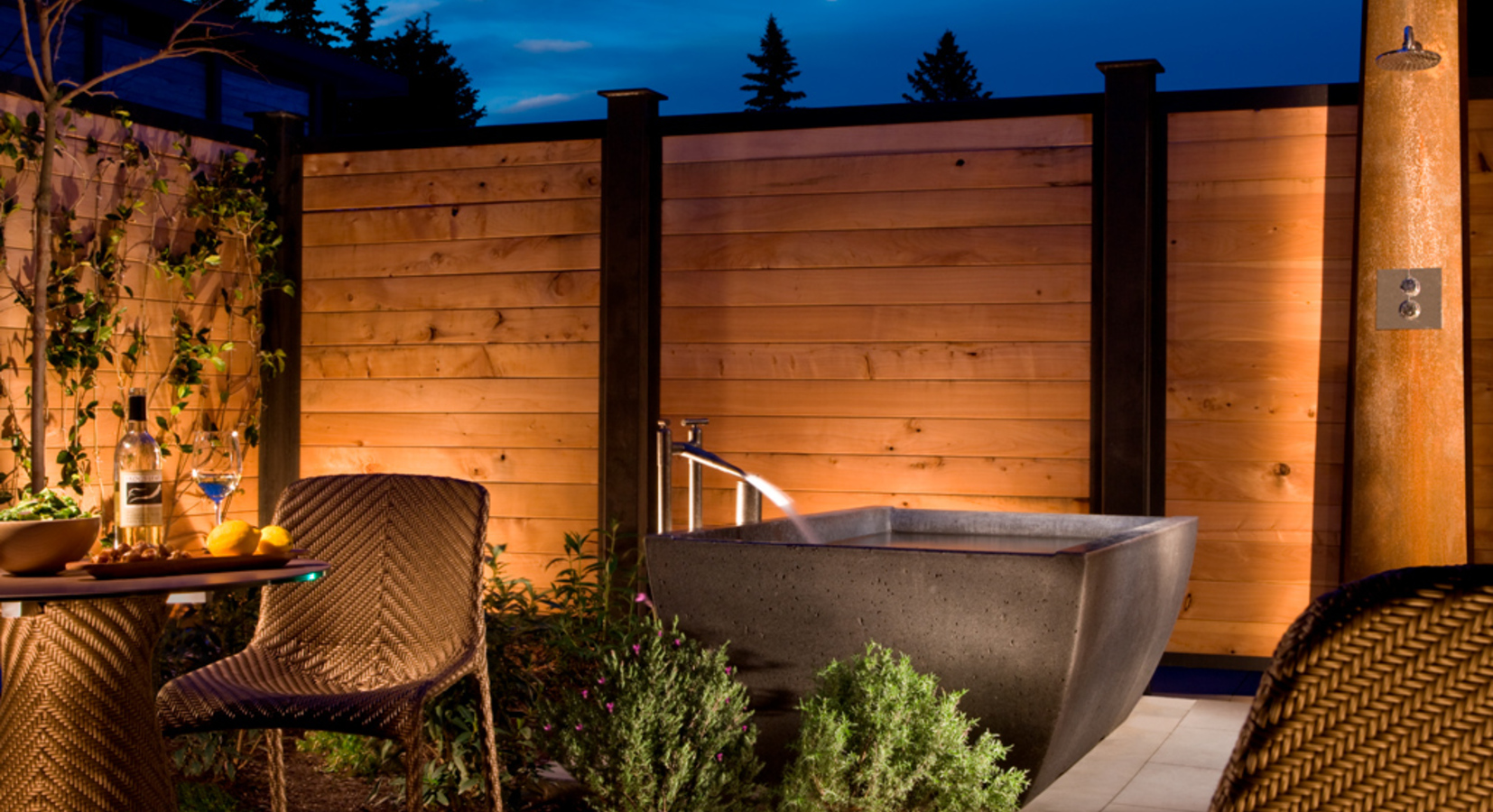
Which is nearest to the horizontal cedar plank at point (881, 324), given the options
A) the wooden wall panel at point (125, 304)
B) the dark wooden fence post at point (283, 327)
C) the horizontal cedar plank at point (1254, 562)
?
the horizontal cedar plank at point (1254, 562)

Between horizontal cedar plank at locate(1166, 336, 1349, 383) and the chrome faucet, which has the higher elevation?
horizontal cedar plank at locate(1166, 336, 1349, 383)

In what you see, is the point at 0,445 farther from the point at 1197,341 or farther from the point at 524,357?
the point at 1197,341

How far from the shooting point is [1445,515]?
3566mm

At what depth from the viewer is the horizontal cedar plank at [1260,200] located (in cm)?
430

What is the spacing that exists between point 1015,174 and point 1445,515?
1.72m

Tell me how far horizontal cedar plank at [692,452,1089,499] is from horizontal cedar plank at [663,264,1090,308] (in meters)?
0.55

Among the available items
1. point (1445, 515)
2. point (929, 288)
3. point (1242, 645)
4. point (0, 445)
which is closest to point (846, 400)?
point (929, 288)

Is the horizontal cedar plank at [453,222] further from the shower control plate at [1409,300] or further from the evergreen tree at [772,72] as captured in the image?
the evergreen tree at [772,72]

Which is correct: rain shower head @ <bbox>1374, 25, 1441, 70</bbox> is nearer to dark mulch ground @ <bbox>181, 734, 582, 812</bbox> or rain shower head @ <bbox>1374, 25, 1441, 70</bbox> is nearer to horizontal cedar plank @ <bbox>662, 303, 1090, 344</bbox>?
horizontal cedar plank @ <bbox>662, 303, 1090, 344</bbox>

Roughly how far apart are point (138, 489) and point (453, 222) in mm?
3112

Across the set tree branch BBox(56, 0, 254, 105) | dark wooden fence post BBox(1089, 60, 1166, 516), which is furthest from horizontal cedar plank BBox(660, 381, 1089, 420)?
tree branch BBox(56, 0, 254, 105)

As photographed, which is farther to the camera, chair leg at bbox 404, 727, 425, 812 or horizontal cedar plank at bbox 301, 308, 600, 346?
horizontal cedar plank at bbox 301, 308, 600, 346

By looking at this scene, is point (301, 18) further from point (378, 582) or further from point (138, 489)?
point (138, 489)

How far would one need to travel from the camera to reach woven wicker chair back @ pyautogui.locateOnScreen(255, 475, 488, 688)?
2617mm
